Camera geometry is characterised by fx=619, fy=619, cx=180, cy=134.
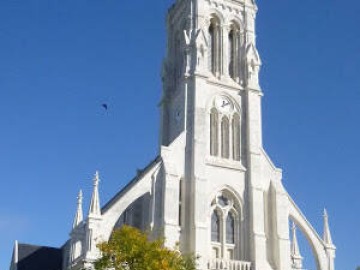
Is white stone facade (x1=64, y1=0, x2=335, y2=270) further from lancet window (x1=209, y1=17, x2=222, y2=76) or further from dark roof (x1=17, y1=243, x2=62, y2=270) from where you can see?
dark roof (x1=17, y1=243, x2=62, y2=270)

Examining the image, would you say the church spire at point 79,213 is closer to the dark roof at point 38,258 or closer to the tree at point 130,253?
the dark roof at point 38,258

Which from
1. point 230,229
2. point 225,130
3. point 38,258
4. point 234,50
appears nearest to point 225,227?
point 230,229

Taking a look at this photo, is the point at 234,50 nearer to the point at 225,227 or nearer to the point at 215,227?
the point at 225,227

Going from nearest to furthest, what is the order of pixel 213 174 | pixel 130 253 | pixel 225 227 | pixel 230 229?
pixel 130 253 < pixel 225 227 < pixel 230 229 < pixel 213 174

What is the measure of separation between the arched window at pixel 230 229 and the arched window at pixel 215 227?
71 cm

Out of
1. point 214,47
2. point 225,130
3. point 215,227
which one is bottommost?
point 215,227

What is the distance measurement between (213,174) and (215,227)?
370cm

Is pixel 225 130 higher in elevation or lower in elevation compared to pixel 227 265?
higher

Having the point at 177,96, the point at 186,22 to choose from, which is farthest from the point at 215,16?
the point at 177,96

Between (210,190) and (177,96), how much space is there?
8404mm

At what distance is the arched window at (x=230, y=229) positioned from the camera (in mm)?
42562

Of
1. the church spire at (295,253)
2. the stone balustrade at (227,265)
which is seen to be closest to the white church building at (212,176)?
the stone balustrade at (227,265)

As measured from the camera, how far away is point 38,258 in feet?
157

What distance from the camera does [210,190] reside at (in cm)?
4266
